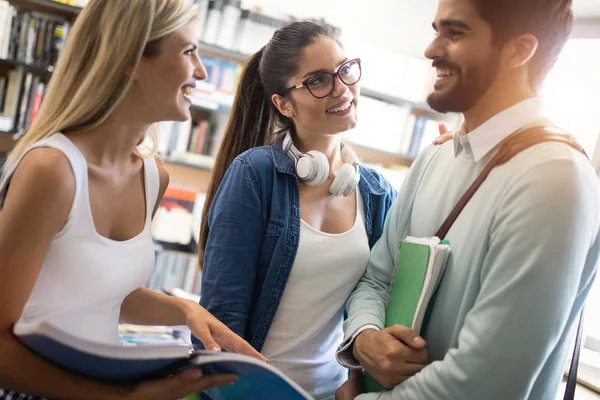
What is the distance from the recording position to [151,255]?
4.10 feet

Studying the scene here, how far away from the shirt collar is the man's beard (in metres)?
0.05

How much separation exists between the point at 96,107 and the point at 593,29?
11.1 feet

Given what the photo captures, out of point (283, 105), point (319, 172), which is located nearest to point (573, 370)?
point (319, 172)

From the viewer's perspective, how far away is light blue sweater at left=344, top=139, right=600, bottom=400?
2.90 ft

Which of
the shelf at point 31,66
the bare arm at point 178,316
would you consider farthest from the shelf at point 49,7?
the bare arm at point 178,316

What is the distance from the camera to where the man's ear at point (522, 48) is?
1026 millimetres

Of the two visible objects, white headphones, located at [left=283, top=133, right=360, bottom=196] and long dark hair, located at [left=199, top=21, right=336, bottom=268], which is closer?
white headphones, located at [left=283, top=133, right=360, bottom=196]

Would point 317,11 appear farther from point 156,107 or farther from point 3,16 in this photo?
point 156,107

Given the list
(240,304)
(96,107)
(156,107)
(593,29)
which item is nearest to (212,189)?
(240,304)

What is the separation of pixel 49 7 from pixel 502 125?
313 centimetres

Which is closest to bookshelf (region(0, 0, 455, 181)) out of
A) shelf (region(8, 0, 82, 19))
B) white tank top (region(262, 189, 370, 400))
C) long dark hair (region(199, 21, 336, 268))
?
shelf (region(8, 0, 82, 19))

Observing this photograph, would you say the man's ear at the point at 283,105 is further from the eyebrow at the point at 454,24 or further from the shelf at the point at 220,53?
the shelf at the point at 220,53

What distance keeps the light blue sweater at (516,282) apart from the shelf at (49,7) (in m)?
2.98

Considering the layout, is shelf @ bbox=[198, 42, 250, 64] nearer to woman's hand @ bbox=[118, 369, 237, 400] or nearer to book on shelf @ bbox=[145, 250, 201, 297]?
book on shelf @ bbox=[145, 250, 201, 297]
